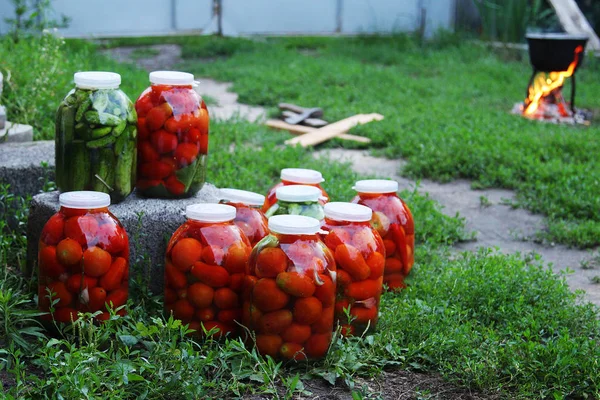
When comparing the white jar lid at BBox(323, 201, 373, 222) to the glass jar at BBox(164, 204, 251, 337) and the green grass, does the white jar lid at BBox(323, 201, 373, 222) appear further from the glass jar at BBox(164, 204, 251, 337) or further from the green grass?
the green grass

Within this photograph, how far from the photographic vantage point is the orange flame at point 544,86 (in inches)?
286

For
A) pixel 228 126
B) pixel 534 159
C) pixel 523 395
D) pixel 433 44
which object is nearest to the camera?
pixel 523 395

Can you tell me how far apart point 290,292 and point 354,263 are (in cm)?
34

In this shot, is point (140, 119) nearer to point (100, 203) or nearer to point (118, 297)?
point (100, 203)

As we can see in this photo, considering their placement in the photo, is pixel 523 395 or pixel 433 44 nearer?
pixel 523 395

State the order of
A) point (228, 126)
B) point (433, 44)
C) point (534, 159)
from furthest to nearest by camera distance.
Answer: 1. point (433, 44)
2. point (228, 126)
3. point (534, 159)

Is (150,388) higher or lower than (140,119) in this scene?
lower

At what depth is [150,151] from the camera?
9.91 feet

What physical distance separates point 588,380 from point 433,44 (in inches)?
355

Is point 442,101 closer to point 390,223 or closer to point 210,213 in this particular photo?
point 390,223

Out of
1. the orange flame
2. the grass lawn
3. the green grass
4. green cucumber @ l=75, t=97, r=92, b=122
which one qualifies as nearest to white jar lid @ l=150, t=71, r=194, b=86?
green cucumber @ l=75, t=97, r=92, b=122

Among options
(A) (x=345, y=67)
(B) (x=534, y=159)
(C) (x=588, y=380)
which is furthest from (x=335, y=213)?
(A) (x=345, y=67)

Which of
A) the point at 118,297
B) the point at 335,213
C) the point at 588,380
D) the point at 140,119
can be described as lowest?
the point at 588,380

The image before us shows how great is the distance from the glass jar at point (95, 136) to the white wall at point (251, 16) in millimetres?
8082
